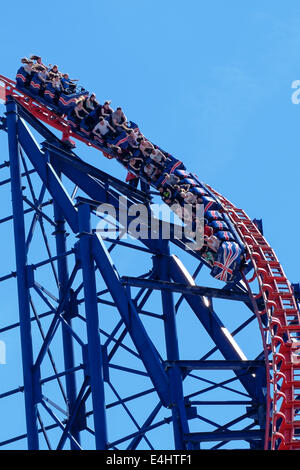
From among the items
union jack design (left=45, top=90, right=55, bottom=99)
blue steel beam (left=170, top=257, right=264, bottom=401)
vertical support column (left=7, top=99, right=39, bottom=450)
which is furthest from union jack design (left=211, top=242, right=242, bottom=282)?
union jack design (left=45, top=90, right=55, bottom=99)

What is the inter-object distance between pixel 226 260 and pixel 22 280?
299 centimetres

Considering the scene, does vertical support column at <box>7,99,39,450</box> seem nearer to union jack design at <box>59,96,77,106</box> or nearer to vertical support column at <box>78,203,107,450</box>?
vertical support column at <box>78,203,107,450</box>

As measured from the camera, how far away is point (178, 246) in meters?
17.9

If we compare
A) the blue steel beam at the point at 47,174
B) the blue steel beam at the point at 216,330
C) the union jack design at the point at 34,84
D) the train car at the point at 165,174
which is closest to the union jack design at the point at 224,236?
the train car at the point at 165,174

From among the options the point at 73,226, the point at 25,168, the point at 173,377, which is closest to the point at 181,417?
the point at 173,377

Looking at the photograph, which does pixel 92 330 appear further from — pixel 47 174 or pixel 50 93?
pixel 50 93

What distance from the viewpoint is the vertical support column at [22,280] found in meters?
15.9

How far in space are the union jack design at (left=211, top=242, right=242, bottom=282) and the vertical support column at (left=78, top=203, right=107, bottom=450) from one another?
1766 mm

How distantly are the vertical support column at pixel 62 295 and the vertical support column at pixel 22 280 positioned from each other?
0.61m

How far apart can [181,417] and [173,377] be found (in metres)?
0.52
